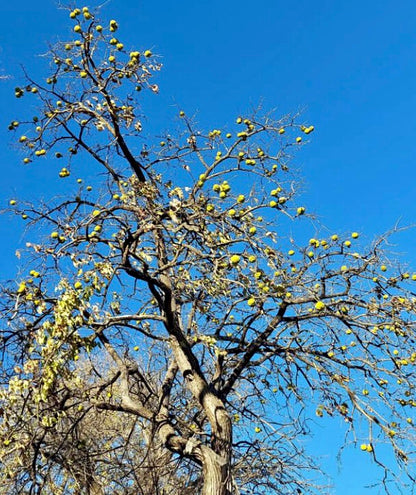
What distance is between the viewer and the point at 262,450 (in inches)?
294

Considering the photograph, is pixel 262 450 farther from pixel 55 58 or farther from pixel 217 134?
pixel 55 58

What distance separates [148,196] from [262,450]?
3474mm

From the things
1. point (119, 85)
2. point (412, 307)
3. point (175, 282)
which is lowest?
point (412, 307)

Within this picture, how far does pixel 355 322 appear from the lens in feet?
22.7

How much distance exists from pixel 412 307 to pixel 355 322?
2.34ft

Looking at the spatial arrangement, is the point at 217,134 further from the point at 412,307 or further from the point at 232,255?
the point at 412,307

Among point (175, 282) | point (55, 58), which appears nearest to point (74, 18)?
point (55, 58)

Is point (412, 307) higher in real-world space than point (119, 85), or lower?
lower

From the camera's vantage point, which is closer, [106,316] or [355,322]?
[106,316]

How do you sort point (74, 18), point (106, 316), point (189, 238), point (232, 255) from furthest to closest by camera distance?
point (189, 238), point (74, 18), point (106, 316), point (232, 255)

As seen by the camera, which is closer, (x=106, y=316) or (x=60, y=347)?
(x=60, y=347)

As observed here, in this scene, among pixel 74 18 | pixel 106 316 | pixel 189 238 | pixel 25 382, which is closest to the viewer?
pixel 25 382

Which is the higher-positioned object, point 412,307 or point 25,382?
point 412,307

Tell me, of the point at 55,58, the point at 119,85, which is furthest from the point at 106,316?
the point at 55,58
